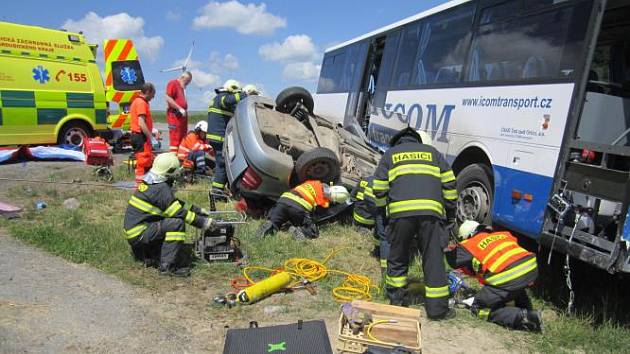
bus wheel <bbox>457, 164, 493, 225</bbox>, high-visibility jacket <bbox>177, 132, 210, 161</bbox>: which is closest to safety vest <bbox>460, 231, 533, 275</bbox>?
bus wheel <bbox>457, 164, 493, 225</bbox>

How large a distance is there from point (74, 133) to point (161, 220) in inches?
262

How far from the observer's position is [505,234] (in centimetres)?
399

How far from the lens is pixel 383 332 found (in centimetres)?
323

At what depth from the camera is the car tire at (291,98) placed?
7242 mm

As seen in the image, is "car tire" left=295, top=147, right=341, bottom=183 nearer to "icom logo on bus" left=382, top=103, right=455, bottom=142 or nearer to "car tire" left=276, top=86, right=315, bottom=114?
"icom logo on bus" left=382, top=103, right=455, bottom=142

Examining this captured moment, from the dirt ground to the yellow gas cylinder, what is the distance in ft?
0.23

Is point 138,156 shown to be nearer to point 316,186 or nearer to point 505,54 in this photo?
point 316,186

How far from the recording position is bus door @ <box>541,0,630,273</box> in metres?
3.56

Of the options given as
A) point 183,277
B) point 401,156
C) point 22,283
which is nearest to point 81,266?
point 22,283

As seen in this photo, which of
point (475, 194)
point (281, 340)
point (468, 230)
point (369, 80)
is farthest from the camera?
point (369, 80)

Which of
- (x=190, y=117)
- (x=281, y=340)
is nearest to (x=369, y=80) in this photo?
(x=281, y=340)

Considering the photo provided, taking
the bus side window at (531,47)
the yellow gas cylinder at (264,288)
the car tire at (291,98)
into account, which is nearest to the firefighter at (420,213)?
the yellow gas cylinder at (264,288)

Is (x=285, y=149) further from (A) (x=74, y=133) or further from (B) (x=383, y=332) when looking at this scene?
(A) (x=74, y=133)

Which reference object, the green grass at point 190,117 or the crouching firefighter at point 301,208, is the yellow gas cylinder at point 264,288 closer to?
the crouching firefighter at point 301,208
